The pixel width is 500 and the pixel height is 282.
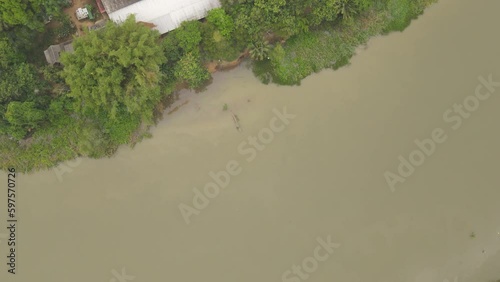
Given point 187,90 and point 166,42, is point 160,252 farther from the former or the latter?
point 166,42

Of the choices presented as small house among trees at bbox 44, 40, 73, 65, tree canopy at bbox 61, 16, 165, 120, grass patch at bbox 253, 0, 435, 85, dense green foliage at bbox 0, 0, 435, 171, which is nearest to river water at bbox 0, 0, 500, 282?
grass patch at bbox 253, 0, 435, 85

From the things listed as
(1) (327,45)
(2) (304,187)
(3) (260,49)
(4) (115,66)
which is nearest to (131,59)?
(4) (115,66)

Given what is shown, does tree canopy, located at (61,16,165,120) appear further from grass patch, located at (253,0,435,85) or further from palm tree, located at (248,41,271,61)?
grass patch, located at (253,0,435,85)

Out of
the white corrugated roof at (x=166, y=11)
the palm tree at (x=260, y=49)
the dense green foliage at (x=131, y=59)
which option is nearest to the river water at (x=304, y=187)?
the dense green foliage at (x=131, y=59)

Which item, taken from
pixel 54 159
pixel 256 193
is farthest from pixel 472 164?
pixel 54 159

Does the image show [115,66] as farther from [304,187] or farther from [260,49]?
[304,187]
